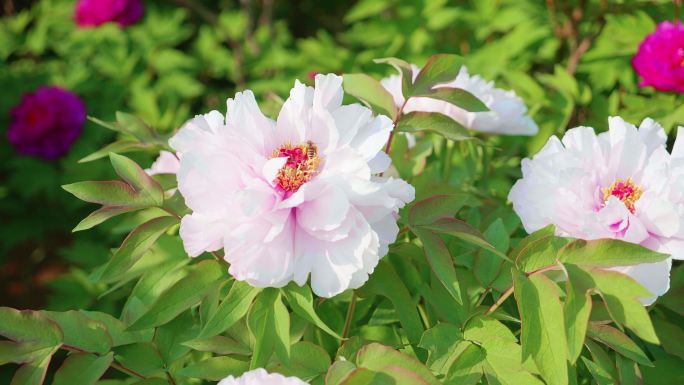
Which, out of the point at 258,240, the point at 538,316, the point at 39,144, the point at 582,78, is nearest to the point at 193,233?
the point at 258,240

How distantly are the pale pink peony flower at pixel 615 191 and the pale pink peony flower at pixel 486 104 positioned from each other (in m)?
0.27

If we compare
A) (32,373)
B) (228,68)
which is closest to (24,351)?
(32,373)

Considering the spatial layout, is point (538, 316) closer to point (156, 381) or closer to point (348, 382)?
point (348, 382)

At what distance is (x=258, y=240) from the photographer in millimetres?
763

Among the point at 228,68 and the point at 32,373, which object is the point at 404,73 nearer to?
the point at 32,373

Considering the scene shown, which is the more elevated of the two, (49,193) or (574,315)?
(574,315)

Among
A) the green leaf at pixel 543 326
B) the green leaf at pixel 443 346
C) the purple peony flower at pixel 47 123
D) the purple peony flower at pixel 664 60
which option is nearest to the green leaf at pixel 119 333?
the green leaf at pixel 443 346

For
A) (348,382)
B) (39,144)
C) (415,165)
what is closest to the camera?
(348,382)

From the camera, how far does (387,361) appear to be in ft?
2.41

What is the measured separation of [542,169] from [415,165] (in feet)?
0.88

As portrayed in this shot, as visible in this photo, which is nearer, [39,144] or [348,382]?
[348,382]

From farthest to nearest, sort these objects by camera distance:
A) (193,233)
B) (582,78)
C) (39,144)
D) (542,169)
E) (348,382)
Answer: (39,144) → (582,78) → (542,169) → (193,233) → (348,382)

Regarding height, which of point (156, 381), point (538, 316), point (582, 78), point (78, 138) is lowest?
point (78, 138)

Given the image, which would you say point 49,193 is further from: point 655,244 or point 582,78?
point 655,244
